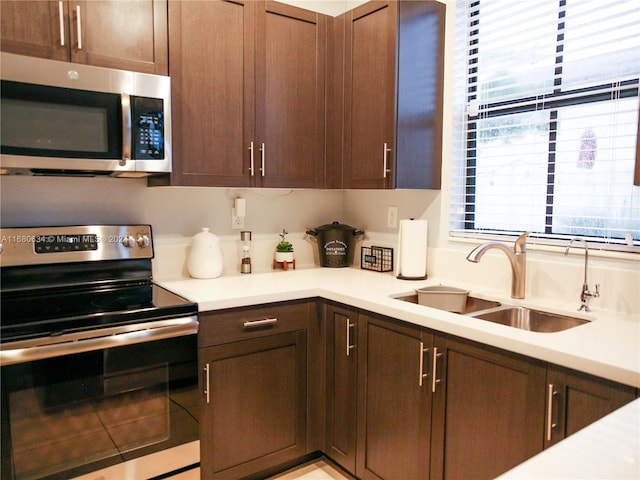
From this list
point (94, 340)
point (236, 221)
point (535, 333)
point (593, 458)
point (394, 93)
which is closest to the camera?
point (593, 458)

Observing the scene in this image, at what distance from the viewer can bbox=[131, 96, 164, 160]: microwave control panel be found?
200 centimetres

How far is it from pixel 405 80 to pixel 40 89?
1528 mm

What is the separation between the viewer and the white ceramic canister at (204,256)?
244 cm

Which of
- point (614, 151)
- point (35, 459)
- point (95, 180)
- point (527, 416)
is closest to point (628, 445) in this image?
point (527, 416)

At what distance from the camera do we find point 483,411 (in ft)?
5.34

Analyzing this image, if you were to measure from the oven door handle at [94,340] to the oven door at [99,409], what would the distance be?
25 mm

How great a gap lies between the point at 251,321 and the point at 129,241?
2.24 ft

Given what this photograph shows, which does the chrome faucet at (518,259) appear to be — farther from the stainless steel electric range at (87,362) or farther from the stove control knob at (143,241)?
the stove control knob at (143,241)

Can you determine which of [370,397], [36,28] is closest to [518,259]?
[370,397]

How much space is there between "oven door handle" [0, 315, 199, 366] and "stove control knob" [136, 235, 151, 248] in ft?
1.81

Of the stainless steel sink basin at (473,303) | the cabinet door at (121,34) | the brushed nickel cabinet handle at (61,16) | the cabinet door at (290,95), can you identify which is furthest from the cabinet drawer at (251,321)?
the brushed nickel cabinet handle at (61,16)

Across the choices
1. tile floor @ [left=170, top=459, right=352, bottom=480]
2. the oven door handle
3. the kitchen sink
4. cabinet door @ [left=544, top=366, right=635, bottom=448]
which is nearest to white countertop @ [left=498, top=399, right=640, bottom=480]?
cabinet door @ [left=544, top=366, right=635, bottom=448]

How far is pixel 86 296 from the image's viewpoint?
79.2 inches

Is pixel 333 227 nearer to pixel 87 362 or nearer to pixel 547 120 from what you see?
pixel 547 120
